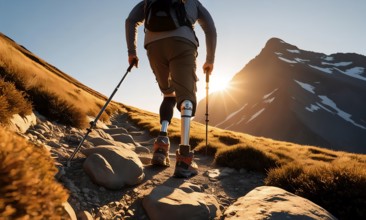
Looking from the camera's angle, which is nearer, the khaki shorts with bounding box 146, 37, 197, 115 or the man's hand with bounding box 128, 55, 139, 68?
the khaki shorts with bounding box 146, 37, 197, 115

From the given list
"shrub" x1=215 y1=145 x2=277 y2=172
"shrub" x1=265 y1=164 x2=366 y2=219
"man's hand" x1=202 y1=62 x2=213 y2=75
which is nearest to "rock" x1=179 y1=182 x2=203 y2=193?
"shrub" x1=265 y1=164 x2=366 y2=219

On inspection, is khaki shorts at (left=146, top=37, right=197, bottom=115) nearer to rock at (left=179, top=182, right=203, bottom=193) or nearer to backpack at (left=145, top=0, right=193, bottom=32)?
backpack at (left=145, top=0, right=193, bottom=32)

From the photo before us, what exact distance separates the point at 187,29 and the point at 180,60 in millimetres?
629

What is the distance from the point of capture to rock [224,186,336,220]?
321 centimetres

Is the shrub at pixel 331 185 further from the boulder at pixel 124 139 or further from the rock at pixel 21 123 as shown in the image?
the boulder at pixel 124 139

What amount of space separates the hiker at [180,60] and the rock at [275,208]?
177 centimetres

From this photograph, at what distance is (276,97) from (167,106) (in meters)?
198

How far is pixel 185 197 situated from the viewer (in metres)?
3.91

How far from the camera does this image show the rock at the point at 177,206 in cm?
354

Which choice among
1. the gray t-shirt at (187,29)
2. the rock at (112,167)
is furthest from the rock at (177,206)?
the gray t-shirt at (187,29)

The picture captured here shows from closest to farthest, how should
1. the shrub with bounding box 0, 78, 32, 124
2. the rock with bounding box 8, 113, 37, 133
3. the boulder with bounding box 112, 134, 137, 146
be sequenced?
the rock with bounding box 8, 113, 37, 133 < the shrub with bounding box 0, 78, 32, 124 < the boulder with bounding box 112, 134, 137, 146

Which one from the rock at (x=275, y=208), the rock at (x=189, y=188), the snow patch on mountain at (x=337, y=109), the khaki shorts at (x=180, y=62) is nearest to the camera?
the rock at (x=275, y=208)

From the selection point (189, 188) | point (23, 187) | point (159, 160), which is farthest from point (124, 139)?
point (23, 187)

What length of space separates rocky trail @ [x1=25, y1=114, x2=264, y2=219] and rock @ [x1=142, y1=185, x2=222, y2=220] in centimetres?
16
